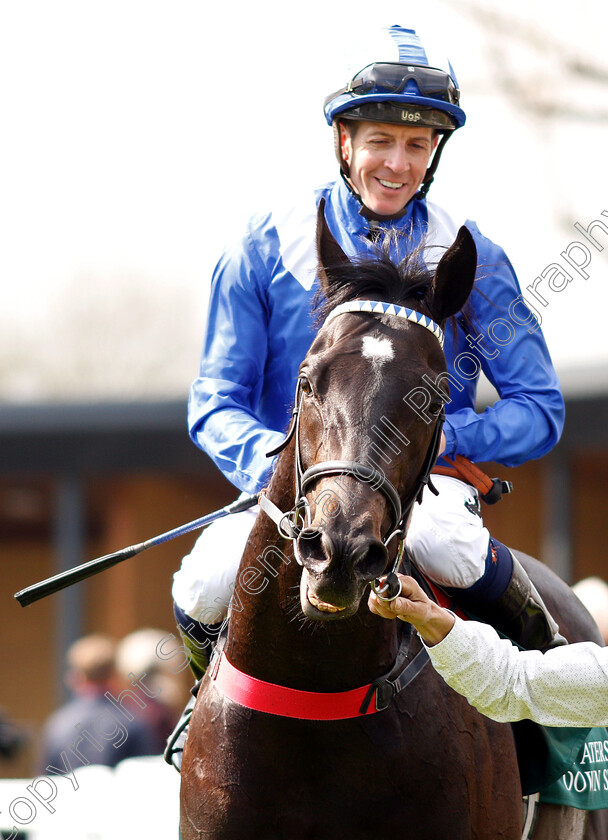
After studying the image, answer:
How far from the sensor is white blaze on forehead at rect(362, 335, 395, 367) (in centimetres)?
264

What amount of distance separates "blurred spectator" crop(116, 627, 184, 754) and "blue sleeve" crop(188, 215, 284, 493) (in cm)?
412

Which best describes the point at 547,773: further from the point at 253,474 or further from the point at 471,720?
the point at 253,474

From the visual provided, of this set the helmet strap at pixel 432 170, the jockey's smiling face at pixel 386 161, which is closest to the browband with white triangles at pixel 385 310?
the jockey's smiling face at pixel 386 161

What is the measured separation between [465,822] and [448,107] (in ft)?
7.16

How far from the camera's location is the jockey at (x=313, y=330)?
334 centimetres

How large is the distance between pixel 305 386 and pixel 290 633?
0.64m

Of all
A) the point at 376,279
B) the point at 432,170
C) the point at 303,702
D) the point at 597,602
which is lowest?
the point at 597,602

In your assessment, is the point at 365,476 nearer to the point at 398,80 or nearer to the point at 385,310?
the point at 385,310

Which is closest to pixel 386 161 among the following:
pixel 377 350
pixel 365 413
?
pixel 377 350

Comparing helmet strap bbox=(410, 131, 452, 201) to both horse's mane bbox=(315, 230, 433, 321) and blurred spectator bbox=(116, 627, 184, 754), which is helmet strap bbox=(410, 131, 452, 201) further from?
blurred spectator bbox=(116, 627, 184, 754)

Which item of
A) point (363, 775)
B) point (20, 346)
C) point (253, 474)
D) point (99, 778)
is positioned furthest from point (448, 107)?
point (20, 346)

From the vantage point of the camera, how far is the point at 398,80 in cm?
353

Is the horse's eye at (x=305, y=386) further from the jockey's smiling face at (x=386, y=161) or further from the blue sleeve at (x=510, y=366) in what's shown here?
the jockey's smiling face at (x=386, y=161)

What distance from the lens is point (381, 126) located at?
357cm
